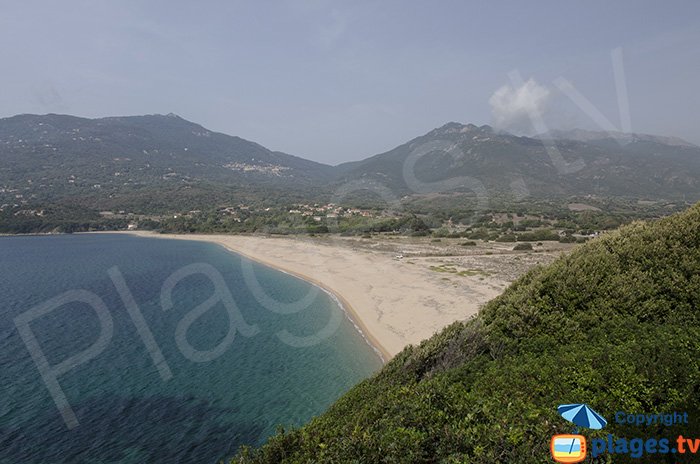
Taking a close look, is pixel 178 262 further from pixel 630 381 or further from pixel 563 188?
pixel 563 188

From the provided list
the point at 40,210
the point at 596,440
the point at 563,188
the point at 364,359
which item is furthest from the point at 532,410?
the point at 563,188

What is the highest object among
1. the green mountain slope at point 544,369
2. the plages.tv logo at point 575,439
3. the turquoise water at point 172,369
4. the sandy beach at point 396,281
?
the plages.tv logo at point 575,439

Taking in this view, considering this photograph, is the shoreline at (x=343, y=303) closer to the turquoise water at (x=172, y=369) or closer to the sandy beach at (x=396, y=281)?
the sandy beach at (x=396, y=281)

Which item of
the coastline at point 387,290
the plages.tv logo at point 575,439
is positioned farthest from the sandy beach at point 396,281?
the plages.tv logo at point 575,439

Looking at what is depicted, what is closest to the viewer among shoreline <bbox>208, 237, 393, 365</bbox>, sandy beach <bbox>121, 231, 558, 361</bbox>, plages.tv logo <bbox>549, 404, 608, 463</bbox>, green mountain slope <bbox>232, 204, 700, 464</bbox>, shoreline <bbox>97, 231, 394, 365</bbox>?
plages.tv logo <bbox>549, 404, 608, 463</bbox>

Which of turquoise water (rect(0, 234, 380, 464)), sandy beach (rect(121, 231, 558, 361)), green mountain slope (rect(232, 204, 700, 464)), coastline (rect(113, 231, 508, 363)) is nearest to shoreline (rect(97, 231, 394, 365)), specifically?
coastline (rect(113, 231, 508, 363))

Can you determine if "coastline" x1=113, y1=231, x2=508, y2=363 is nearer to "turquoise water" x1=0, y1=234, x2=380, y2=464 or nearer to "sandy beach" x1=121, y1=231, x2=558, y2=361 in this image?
"sandy beach" x1=121, y1=231, x2=558, y2=361

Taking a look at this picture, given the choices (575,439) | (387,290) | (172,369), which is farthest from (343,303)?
(575,439)
